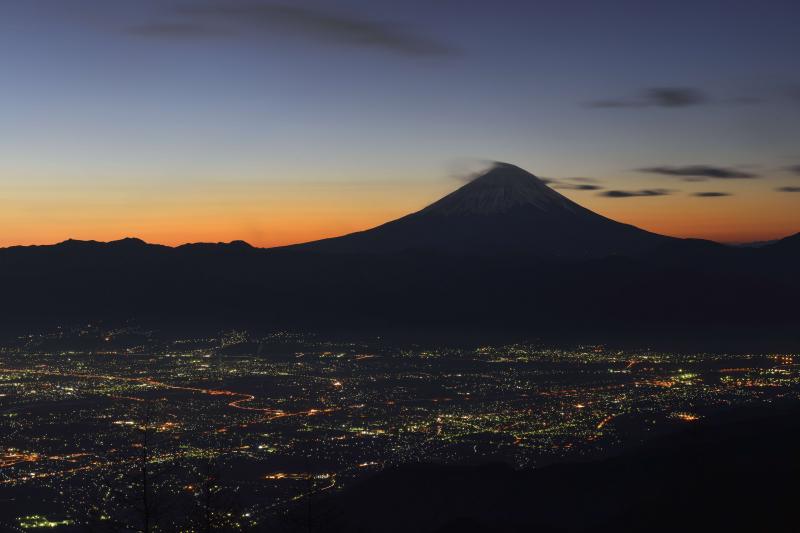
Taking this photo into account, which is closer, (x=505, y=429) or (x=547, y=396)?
(x=505, y=429)

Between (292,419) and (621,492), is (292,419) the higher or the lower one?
the lower one

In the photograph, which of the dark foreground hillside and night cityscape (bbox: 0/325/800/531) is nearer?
the dark foreground hillside

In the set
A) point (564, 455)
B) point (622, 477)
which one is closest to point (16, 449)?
point (564, 455)

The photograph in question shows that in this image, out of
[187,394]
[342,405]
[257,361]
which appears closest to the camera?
[342,405]

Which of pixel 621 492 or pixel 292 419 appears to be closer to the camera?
pixel 621 492

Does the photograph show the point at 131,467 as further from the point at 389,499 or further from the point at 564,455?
the point at 564,455

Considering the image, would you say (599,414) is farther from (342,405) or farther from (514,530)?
(514,530)

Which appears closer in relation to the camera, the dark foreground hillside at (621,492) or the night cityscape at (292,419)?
the dark foreground hillside at (621,492)

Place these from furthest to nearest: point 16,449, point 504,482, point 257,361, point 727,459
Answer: point 257,361, point 16,449, point 504,482, point 727,459
